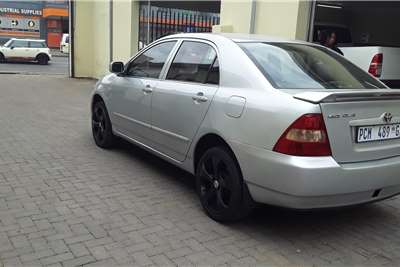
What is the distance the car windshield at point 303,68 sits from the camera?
3768 millimetres

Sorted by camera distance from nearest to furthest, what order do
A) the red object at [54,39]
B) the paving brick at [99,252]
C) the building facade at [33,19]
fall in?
the paving brick at [99,252] < the building facade at [33,19] < the red object at [54,39]

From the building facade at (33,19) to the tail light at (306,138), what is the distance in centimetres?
3745

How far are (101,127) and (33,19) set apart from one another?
36271 mm

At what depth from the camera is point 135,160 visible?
18.9ft

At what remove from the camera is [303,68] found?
3.96m

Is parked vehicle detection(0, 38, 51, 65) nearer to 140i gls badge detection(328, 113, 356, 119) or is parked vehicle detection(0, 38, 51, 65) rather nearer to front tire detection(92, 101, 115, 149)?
front tire detection(92, 101, 115, 149)

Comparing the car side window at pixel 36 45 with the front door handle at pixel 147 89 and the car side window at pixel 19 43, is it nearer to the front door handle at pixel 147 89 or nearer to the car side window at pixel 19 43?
the car side window at pixel 19 43

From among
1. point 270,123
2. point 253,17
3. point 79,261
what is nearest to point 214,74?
point 270,123

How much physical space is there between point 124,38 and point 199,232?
10.8 meters

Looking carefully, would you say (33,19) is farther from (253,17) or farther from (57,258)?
(57,258)

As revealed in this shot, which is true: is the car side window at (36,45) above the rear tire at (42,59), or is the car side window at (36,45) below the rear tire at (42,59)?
above

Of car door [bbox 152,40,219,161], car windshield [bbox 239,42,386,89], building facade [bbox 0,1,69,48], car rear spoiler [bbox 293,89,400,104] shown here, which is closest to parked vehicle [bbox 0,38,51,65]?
building facade [bbox 0,1,69,48]

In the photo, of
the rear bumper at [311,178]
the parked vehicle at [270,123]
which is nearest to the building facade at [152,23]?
the parked vehicle at [270,123]

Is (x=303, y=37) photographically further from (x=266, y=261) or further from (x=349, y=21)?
(x=349, y=21)
